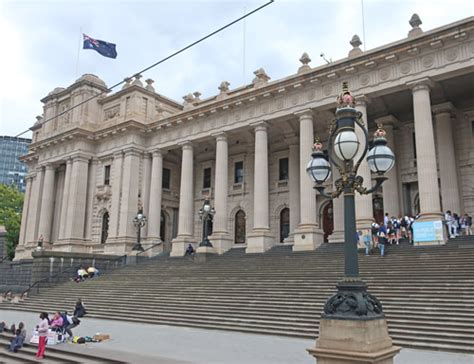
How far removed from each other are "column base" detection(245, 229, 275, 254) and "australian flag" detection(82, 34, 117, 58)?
1331 cm

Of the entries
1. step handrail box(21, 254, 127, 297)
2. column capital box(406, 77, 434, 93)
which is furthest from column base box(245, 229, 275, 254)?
column capital box(406, 77, 434, 93)

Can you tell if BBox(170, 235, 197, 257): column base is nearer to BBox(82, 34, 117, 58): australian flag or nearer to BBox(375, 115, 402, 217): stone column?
BBox(82, 34, 117, 58): australian flag

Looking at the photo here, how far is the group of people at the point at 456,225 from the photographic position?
2067 centimetres

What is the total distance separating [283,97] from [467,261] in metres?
14.7

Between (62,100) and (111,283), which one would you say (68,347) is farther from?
(62,100)

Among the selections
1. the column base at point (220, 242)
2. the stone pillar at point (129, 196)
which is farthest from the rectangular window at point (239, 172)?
the column base at point (220, 242)

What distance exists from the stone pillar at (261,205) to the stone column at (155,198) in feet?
29.4

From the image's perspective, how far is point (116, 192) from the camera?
34344 millimetres

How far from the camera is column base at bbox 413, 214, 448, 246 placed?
19234 millimetres

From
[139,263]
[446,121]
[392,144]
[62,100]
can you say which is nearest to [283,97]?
[392,144]

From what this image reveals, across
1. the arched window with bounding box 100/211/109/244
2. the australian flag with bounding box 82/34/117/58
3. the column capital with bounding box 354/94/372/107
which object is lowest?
the arched window with bounding box 100/211/109/244

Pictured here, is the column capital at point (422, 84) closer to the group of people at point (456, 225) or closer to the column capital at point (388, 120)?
the column capital at point (388, 120)

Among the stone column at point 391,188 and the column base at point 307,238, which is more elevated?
the stone column at point 391,188

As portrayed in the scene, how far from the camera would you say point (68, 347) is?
11.9 m
